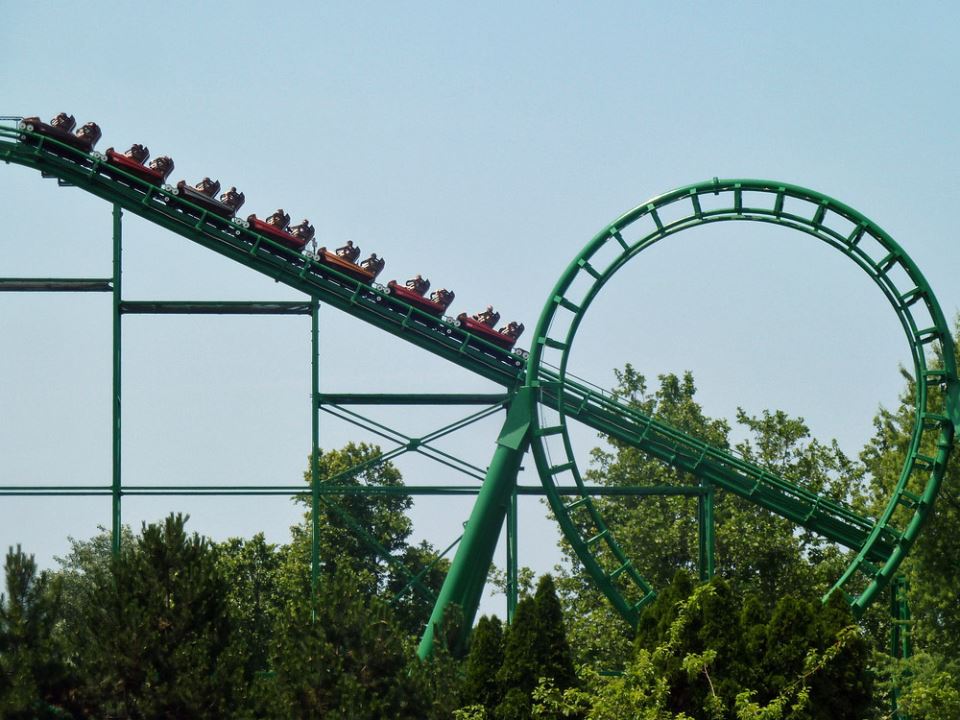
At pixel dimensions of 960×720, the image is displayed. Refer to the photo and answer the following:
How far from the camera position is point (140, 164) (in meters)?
26.7

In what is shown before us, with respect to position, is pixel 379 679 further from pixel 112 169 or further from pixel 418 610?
pixel 418 610

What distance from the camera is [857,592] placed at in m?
39.4

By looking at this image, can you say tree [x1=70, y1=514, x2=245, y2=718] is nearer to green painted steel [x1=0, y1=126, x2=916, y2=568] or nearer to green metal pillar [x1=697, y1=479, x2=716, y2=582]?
green painted steel [x1=0, y1=126, x2=916, y2=568]

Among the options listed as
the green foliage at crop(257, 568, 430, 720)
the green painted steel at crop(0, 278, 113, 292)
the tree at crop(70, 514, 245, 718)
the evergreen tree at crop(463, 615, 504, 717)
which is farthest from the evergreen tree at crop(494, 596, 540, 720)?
the green painted steel at crop(0, 278, 113, 292)

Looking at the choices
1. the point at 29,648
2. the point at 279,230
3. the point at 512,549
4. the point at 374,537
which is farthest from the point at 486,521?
the point at 374,537

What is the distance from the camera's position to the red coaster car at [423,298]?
26.5m

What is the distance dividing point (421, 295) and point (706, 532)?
5947mm

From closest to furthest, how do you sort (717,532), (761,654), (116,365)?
(761,654) < (116,365) < (717,532)

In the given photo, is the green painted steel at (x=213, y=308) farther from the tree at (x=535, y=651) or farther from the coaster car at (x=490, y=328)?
the tree at (x=535, y=651)

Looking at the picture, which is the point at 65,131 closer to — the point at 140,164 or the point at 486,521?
the point at 140,164

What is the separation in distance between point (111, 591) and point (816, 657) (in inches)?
338

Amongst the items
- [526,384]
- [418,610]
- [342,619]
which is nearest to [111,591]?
[342,619]

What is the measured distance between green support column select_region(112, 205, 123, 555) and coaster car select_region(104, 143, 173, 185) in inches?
25.6

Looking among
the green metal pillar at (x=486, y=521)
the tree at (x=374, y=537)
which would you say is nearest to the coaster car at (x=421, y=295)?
the green metal pillar at (x=486, y=521)
